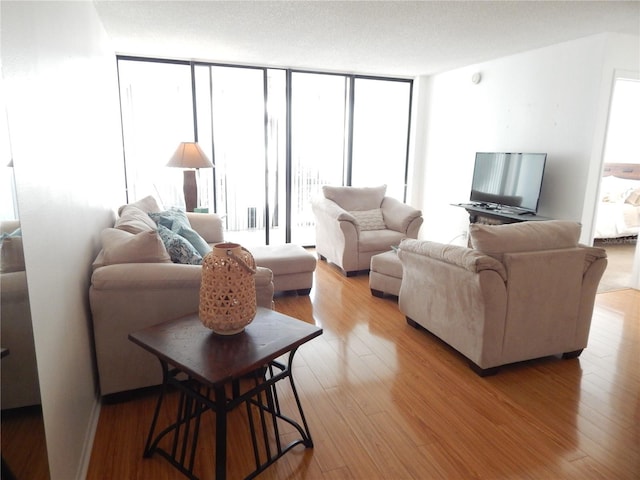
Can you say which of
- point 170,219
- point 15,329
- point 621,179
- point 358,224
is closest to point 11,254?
point 15,329

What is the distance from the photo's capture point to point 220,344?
63.1 inches

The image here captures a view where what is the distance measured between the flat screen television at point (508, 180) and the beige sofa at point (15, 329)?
4221mm

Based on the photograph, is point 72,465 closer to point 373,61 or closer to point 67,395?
point 67,395

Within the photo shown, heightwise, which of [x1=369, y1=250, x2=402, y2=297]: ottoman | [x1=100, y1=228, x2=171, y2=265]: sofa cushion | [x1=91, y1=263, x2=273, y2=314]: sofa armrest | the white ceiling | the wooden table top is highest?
the white ceiling

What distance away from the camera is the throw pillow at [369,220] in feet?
15.9

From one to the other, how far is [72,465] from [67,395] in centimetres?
26

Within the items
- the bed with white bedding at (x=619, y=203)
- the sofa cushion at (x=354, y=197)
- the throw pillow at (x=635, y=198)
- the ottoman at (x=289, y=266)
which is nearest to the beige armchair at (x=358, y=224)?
the sofa cushion at (x=354, y=197)

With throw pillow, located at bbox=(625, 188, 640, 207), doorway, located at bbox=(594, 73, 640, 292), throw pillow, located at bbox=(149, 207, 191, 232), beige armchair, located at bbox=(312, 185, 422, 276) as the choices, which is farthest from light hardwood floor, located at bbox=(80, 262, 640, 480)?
throw pillow, located at bbox=(625, 188, 640, 207)

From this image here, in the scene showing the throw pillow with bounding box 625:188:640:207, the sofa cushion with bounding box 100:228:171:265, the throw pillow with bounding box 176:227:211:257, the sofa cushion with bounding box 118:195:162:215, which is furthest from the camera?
A: the throw pillow with bounding box 625:188:640:207

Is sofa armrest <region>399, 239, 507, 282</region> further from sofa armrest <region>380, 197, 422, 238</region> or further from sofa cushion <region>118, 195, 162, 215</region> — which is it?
sofa cushion <region>118, 195, 162, 215</region>

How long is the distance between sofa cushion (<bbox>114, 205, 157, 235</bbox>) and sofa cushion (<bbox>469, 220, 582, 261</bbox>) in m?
1.96

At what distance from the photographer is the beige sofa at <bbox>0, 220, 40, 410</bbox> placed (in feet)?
3.10

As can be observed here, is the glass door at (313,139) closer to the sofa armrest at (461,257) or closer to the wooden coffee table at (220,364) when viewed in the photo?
the sofa armrest at (461,257)

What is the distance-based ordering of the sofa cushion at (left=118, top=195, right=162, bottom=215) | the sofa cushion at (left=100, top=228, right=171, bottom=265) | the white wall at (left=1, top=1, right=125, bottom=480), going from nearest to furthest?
the white wall at (left=1, top=1, right=125, bottom=480) → the sofa cushion at (left=100, top=228, right=171, bottom=265) → the sofa cushion at (left=118, top=195, right=162, bottom=215)
